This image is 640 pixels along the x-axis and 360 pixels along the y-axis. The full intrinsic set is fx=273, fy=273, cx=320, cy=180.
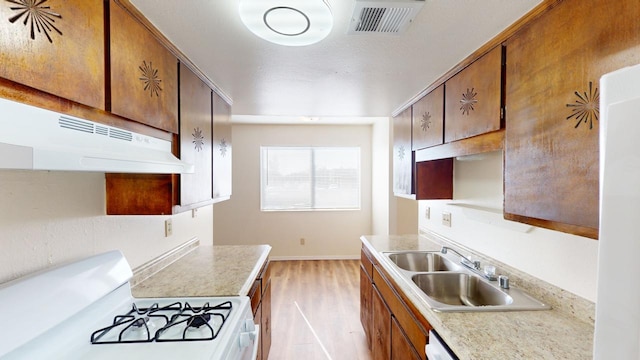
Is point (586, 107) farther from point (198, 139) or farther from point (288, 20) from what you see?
point (198, 139)

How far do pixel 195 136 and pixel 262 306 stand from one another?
4.12 feet

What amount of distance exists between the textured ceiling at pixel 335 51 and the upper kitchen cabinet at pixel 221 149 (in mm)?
145

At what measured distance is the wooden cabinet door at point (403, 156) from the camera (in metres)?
2.30

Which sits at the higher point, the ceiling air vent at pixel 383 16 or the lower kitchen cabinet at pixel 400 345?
the ceiling air vent at pixel 383 16

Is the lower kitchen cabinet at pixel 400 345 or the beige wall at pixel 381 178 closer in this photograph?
the lower kitchen cabinet at pixel 400 345

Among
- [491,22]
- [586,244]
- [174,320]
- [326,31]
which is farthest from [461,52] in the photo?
[174,320]

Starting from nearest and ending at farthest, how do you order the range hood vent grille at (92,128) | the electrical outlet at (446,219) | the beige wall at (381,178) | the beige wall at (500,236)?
the range hood vent grille at (92,128), the beige wall at (500,236), the electrical outlet at (446,219), the beige wall at (381,178)

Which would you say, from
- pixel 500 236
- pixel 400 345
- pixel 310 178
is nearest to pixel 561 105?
pixel 500 236

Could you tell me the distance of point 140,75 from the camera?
1190mm

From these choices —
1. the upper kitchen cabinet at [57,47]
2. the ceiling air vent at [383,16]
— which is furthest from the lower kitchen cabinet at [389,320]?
the upper kitchen cabinet at [57,47]

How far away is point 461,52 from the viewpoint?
1486 millimetres

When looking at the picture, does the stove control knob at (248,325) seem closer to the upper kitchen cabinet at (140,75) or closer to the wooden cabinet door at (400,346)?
the wooden cabinet door at (400,346)

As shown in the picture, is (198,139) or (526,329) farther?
(198,139)

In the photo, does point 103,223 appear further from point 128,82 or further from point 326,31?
point 326,31
